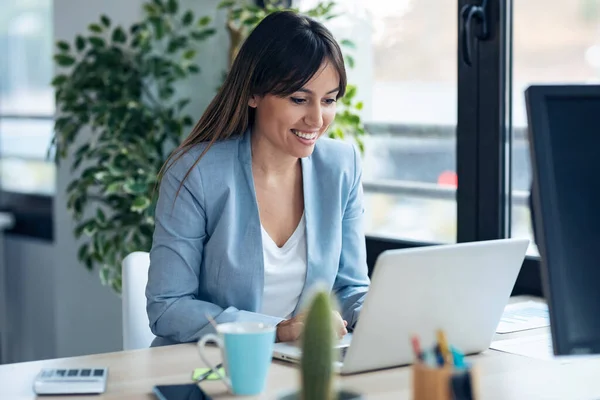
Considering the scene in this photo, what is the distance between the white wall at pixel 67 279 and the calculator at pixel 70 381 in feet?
6.31

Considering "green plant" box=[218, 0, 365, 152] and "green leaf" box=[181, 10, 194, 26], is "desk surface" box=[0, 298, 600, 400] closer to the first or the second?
"green plant" box=[218, 0, 365, 152]

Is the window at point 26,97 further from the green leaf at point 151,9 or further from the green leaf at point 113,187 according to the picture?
the green leaf at point 113,187

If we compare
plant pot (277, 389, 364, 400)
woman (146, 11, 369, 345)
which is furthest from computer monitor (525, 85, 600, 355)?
woman (146, 11, 369, 345)

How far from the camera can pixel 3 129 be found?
4.46m

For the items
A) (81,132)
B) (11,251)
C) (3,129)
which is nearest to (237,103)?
(81,132)

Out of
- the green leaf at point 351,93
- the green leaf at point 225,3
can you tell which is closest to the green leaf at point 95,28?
the green leaf at point 225,3

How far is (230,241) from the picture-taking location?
6.12ft

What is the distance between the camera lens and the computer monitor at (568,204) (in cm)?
107

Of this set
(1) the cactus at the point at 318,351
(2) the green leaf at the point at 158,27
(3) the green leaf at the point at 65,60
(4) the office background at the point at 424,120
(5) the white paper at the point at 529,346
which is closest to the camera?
(1) the cactus at the point at 318,351

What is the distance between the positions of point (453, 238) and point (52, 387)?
5.09ft

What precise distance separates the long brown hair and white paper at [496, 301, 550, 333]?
1.93 feet

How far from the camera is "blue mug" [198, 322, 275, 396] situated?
131 centimetres

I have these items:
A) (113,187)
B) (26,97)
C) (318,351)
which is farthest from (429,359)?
(26,97)

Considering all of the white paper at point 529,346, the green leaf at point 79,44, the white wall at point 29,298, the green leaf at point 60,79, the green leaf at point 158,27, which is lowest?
the white wall at point 29,298
